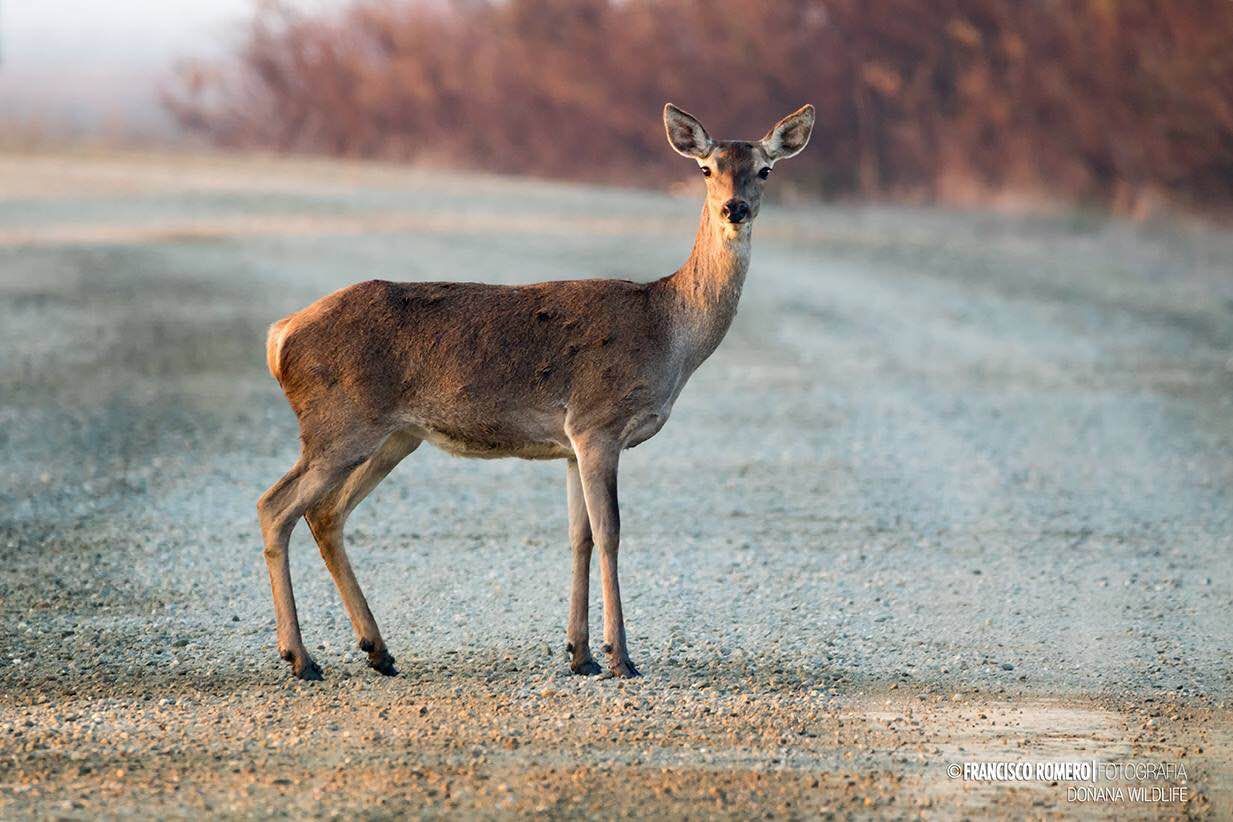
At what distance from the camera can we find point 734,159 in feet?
24.0

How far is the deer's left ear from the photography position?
759 centimetres

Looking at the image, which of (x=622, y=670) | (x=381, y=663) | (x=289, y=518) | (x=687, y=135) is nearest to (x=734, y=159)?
(x=687, y=135)

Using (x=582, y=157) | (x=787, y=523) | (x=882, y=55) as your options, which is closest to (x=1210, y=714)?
(x=787, y=523)

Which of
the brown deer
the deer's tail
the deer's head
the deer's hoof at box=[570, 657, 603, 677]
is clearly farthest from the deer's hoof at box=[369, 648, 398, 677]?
the deer's head

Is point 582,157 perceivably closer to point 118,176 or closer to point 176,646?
point 118,176

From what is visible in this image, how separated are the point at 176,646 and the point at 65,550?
1886mm

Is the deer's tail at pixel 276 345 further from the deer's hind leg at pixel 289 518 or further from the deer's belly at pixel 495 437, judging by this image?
the deer's belly at pixel 495 437

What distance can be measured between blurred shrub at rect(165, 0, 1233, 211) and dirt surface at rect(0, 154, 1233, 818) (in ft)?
17.5

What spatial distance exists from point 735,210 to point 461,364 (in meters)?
1.16

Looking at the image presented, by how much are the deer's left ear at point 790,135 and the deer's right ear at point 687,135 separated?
24cm

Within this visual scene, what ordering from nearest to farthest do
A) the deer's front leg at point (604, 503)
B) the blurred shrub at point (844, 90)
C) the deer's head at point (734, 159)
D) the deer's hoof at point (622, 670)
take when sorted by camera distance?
the deer's hoof at point (622, 670)
the deer's front leg at point (604, 503)
the deer's head at point (734, 159)
the blurred shrub at point (844, 90)

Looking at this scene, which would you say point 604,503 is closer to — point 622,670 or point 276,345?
point 622,670

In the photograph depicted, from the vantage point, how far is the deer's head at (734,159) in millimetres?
7254

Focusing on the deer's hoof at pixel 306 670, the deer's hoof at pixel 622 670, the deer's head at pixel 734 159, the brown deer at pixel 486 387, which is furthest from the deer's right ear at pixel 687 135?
the deer's hoof at pixel 306 670
